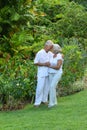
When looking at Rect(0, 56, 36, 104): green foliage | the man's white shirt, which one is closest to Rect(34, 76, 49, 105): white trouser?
the man's white shirt

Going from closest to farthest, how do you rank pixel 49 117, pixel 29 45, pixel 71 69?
1. pixel 49 117
2. pixel 71 69
3. pixel 29 45

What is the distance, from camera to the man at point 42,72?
31.9ft

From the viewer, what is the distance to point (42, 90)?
9898mm

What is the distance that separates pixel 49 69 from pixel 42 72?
0.58 feet

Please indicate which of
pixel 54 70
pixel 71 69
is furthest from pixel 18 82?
pixel 71 69

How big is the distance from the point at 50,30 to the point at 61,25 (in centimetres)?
55

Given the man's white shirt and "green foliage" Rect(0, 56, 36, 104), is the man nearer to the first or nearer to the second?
the man's white shirt

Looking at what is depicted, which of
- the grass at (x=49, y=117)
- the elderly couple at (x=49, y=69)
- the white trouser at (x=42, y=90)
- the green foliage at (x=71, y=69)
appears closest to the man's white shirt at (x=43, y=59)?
the elderly couple at (x=49, y=69)

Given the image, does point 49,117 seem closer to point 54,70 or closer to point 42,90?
point 42,90

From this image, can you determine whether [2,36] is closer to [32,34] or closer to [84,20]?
[32,34]

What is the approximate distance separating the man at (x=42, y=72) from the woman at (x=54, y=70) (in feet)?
0.38

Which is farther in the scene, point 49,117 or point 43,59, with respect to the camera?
point 43,59

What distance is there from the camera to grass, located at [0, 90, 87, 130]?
791cm

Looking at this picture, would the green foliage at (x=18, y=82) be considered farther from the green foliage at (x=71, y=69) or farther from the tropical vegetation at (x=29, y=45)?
the green foliage at (x=71, y=69)
